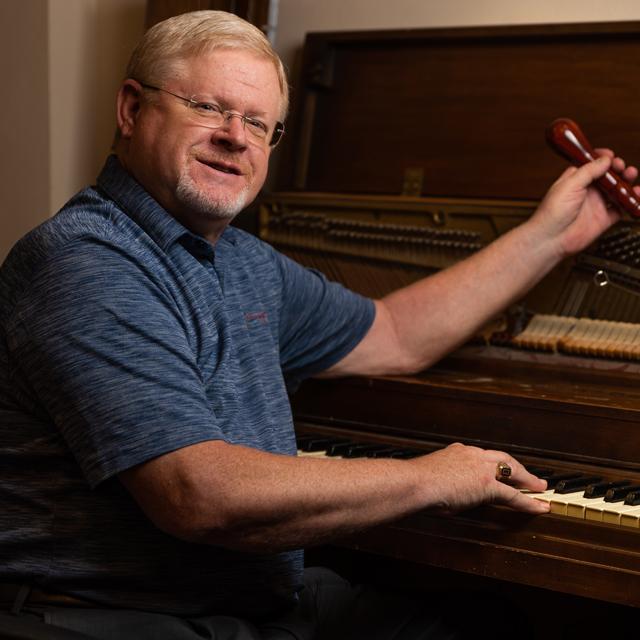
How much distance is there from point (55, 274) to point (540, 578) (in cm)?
101

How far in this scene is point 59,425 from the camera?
1681 millimetres

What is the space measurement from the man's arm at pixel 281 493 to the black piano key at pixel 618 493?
0.14 metres

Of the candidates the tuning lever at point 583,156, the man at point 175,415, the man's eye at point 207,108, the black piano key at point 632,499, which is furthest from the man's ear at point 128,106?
the black piano key at point 632,499

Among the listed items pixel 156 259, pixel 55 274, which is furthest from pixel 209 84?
pixel 55 274

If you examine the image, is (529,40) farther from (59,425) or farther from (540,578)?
(59,425)

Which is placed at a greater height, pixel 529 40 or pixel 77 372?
pixel 529 40

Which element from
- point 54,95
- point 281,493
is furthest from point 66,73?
point 281,493

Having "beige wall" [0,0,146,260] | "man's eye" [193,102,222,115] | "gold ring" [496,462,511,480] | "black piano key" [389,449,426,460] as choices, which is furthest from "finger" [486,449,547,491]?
"beige wall" [0,0,146,260]

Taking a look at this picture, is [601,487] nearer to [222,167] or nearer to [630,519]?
[630,519]

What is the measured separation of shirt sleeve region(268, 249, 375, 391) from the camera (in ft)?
7.88

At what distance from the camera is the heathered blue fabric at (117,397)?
5.34 ft

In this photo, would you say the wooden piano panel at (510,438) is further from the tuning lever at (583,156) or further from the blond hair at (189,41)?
the blond hair at (189,41)

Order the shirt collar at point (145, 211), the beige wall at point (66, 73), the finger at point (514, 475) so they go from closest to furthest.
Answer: the finger at point (514, 475) < the shirt collar at point (145, 211) < the beige wall at point (66, 73)

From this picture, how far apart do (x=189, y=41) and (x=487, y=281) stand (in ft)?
3.11
